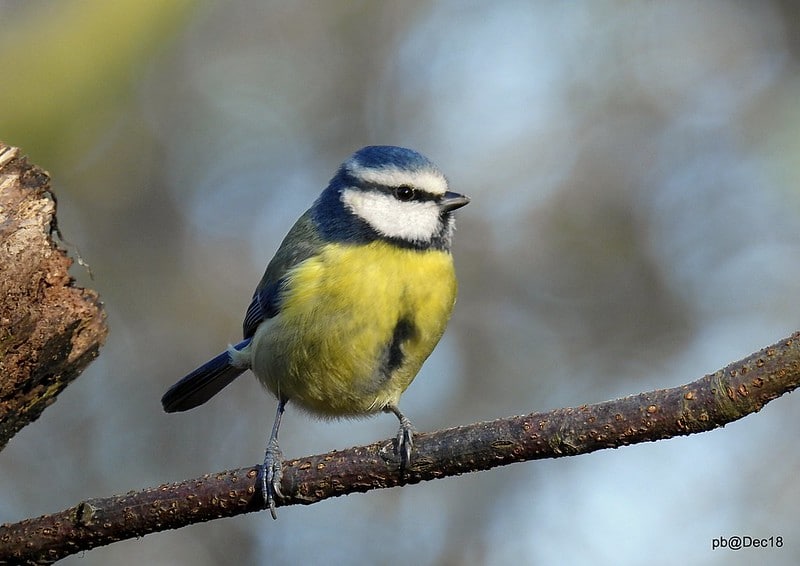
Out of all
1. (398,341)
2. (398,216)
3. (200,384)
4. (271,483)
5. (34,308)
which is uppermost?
(398,216)

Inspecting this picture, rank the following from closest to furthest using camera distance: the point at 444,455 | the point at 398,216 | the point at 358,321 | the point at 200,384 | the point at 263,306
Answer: the point at 444,455 → the point at 358,321 → the point at 398,216 → the point at 263,306 → the point at 200,384

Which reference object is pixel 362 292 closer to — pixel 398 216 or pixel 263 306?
pixel 398 216

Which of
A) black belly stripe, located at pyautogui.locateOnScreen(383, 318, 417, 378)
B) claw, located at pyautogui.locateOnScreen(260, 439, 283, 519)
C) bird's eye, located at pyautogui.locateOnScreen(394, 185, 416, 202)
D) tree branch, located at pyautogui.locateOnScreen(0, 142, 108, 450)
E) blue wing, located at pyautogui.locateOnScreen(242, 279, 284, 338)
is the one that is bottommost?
claw, located at pyautogui.locateOnScreen(260, 439, 283, 519)

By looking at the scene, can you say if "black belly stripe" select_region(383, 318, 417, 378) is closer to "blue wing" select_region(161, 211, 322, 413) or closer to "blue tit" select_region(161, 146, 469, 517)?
"blue tit" select_region(161, 146, 469, 517)

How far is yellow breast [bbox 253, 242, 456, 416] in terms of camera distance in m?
2.80

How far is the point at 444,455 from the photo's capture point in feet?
6.80

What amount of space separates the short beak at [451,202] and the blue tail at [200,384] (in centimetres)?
109

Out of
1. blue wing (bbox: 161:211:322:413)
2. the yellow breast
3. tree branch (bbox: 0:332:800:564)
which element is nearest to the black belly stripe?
the yellow breast

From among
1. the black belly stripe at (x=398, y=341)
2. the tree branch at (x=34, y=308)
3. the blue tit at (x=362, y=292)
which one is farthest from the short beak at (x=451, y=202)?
the tree branch at (x=34, y=308)

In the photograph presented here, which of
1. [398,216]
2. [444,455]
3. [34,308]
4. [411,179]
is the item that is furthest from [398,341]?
[34,308]

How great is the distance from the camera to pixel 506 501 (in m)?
4.97

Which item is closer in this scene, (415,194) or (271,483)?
(271,483)

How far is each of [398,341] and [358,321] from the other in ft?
0.52

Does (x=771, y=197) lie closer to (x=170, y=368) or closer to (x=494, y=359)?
(x=494, y=359)
